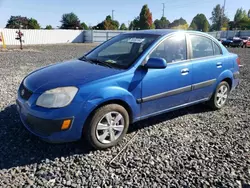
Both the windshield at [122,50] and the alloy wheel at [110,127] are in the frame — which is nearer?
the alloy wheel at [110,127]

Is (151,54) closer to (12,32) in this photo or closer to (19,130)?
(19,130)

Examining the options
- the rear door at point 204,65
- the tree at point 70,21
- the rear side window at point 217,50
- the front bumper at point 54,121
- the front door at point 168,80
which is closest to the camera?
the front bumper at point 54,121

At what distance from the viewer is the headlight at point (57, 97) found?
2637 millimetres

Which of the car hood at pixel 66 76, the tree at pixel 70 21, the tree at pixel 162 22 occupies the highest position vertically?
the tree at pixel 162 22

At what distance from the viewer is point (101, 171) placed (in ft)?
8.54

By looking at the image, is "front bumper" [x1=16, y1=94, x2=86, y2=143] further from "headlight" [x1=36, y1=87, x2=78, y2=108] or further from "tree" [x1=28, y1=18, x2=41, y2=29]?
"tree" [x1=28, y1=18, x2=41, y2=29]

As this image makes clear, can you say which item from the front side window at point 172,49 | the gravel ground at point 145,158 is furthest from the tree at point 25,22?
the front side window at point 172,49

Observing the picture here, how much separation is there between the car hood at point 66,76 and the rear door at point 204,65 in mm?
1580

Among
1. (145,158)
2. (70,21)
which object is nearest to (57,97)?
A: (145,158)

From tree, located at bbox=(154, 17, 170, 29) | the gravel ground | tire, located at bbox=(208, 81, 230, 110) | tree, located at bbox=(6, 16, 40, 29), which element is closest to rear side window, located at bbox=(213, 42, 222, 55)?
tire, located at bbox=(208, 81, 230, 110)

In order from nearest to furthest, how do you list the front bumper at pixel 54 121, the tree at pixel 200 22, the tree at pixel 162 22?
the front bumper at pixel 54 121
the tree at pixel 162 22
the tree at pixel 200 22

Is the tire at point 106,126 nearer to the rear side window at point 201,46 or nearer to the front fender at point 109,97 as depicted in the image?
the front fender at point 109,97

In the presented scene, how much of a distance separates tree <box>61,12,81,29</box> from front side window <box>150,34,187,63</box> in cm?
4611

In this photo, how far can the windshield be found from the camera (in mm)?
3365
